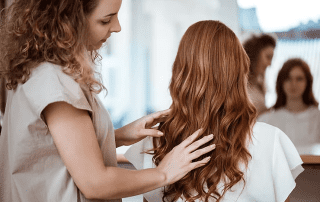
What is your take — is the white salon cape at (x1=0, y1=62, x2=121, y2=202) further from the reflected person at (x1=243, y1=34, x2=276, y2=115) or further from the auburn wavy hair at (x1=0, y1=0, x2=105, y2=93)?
the reflected person at (x1=243, y1=34, x2=276, y2=115)

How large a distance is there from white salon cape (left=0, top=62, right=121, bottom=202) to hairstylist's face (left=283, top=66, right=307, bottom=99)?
3.94 ft

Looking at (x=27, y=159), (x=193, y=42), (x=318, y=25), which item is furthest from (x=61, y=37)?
(x=318, y=25)

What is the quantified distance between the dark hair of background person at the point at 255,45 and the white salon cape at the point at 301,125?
233 millimetres

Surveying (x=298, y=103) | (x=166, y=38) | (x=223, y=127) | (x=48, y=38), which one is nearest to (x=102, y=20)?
(x=48, y=38)

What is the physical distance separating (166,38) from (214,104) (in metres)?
0.86

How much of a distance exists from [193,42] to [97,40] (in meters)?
0.36

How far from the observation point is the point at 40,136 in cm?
72

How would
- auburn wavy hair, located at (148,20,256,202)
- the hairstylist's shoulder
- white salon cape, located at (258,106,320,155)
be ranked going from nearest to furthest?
the hairstylist's shoulder, auburn wavy hair, located at (148,20,256,202), white salon cape, located at (258,106,320,155)

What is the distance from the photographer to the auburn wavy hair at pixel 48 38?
717mm

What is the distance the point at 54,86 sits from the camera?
2.26 ft

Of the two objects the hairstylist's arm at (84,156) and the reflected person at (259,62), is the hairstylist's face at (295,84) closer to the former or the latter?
the reflected person at (259,62)

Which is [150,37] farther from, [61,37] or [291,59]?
[61,37]

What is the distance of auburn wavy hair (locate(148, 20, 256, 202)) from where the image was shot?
1.03 metres

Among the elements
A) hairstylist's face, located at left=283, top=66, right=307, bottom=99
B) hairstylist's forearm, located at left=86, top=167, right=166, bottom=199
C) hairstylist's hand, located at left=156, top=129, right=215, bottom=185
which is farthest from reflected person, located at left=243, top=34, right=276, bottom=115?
hairstylist's forearm, located at left=86, top=167, right=166, bottom=199
